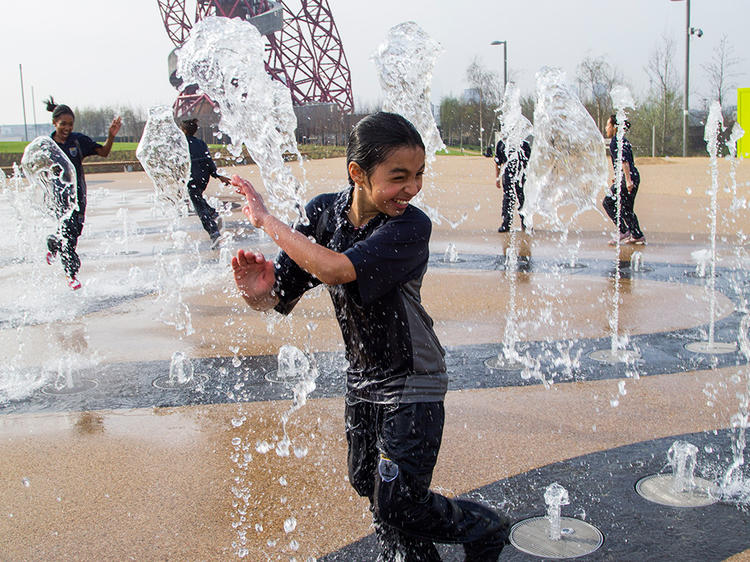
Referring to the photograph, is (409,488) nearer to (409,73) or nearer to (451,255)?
(451,255)

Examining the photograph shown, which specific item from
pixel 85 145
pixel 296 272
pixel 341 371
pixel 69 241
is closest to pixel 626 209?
pixel 341 371

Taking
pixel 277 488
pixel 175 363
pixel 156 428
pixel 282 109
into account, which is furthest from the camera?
pixel 282 109

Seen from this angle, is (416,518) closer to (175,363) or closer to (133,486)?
(133,486)

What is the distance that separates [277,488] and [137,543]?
0.63m

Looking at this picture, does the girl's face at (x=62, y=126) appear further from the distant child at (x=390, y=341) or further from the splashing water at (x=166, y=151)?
the distant child at (x=390, y=341)

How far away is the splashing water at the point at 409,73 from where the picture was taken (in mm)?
10688

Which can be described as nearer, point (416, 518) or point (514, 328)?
point (416, 518)

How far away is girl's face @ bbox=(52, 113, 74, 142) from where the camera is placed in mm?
7156

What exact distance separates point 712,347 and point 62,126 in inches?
238

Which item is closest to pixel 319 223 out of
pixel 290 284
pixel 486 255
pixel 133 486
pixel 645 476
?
pixel 290 284

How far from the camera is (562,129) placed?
35.9 ft

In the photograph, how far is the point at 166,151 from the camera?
12.3 meters

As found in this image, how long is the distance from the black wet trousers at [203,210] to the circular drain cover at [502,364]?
6.79 metres

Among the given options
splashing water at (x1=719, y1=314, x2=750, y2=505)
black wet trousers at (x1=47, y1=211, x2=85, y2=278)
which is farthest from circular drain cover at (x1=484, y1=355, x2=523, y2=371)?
black wet trousers at (x1=47, y1=211, x2=85, y2=278)
